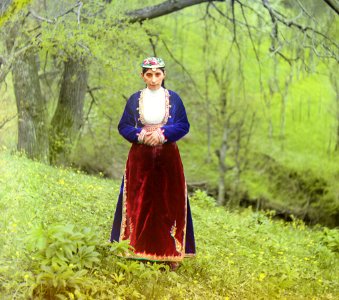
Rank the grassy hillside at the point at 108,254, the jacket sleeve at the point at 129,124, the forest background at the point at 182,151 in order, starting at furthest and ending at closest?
1. the jacket sleeve at the point at 129,124
2. the forest background at the point at 182,151
3. the grassy hillside at the point at 108,254

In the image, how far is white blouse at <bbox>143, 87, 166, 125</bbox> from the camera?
214 inches

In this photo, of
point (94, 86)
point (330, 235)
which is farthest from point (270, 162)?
point (330, 235)

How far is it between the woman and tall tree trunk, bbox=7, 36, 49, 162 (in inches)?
244

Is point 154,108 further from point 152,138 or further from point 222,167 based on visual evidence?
point 222,167

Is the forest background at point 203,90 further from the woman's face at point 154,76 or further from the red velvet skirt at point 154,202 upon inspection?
the red velvet skirt at point 154,202

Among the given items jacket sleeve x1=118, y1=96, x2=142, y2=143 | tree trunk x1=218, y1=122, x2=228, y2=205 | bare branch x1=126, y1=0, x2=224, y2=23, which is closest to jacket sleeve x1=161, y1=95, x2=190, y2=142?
jacket sleeve x1=118, y1=96, x2=142, y2=143

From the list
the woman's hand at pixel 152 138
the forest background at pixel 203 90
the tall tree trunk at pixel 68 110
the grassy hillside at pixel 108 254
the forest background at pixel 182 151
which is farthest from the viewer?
the tall tree trunk at pixel 68 110

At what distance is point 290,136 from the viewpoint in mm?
24625

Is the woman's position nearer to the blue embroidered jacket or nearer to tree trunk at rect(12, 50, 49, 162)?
the blue embroidered jacket

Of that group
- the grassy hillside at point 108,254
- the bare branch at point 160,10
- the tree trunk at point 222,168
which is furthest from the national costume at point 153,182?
the tree trunk at point 222,168

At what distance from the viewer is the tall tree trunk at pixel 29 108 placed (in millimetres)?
11289

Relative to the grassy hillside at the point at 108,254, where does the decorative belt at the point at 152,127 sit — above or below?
above

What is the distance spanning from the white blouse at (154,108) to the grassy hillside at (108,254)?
120cm

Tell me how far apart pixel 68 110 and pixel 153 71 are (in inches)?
273
